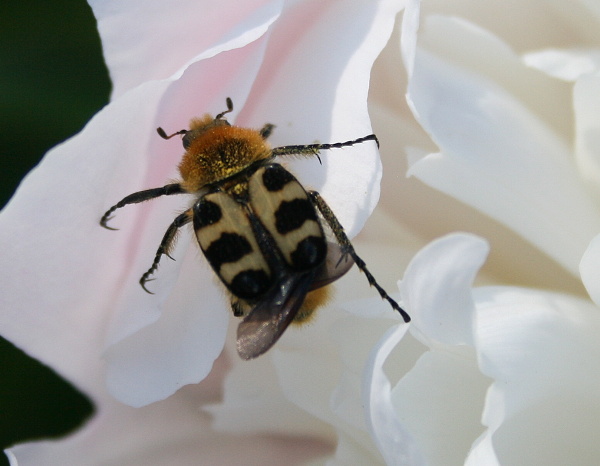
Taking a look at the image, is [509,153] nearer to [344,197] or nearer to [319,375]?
[344,197]

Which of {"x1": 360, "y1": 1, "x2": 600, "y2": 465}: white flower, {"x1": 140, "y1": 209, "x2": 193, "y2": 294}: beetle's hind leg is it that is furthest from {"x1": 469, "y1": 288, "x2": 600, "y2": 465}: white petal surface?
{"x1": 140, "y1": 209, "x2": 193, "y2": 294}: beetle's hind leg

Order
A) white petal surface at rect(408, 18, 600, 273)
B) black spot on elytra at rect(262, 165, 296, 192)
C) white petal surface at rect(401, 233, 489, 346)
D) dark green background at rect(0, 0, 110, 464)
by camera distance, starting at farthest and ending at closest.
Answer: dark green background at rect(0, 0, 110, 464) → black spot on elytra at rect(262, 165, 296, 192) → white petal surface at rect(408, 18, 600, 273) → white petal surface at rect(401, 233, 489, 346)

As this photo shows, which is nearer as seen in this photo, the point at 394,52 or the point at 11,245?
the point at 11,245

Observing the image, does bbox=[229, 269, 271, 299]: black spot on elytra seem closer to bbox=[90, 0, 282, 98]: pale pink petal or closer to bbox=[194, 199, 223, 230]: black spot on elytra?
bbox=[194, 199, 223, 230]: black spot on elytra

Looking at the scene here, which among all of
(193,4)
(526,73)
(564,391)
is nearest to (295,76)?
(193,4)

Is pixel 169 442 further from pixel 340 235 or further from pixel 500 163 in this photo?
pixel 500 163

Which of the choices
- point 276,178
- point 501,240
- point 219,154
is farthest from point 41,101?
point 501,240
